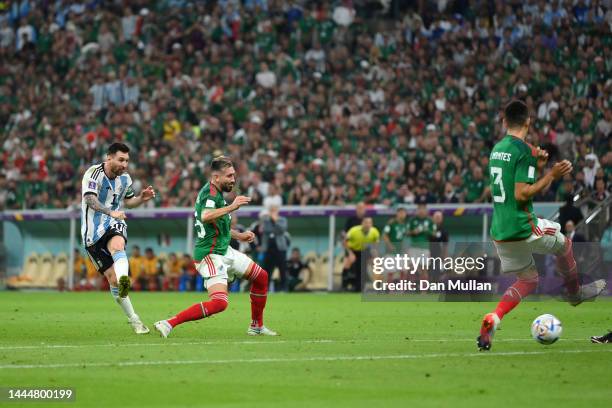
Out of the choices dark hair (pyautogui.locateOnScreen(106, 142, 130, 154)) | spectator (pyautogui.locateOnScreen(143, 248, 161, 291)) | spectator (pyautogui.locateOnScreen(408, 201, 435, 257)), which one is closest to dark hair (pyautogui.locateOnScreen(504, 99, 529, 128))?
dark hair (pyautogui.locateOnScreen(106, 142, 130, 154))

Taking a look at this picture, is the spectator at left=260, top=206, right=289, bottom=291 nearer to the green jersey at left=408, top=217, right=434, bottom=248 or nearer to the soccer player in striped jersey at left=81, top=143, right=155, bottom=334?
the green jersey at left=408, top=217, right=434, bottom=248

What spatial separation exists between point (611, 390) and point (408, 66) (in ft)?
82.4

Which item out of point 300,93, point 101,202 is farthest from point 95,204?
point 300,93

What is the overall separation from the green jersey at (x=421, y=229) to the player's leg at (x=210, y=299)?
1436 centimetres

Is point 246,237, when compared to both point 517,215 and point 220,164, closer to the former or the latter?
point 220,164

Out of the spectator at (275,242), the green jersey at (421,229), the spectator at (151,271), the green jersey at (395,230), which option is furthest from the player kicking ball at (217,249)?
the spectator at (151,271)

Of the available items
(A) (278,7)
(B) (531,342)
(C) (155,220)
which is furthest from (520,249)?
(A) (278,7)

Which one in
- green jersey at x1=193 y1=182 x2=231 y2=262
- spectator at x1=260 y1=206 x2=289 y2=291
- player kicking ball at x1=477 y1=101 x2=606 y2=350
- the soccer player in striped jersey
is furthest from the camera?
spectator at x1=260 y1=206 x2=289 y2=291

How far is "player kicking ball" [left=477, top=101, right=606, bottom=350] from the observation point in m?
11.7

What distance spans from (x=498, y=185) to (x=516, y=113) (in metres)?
0.74

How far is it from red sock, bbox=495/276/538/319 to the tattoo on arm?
5300mm

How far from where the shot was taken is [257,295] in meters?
14.2

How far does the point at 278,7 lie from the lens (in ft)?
126

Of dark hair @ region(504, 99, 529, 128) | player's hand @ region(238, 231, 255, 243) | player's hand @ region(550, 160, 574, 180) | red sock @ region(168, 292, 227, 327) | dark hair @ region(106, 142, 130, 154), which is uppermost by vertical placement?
dark hair @ region(504, 99, 529, 128)
